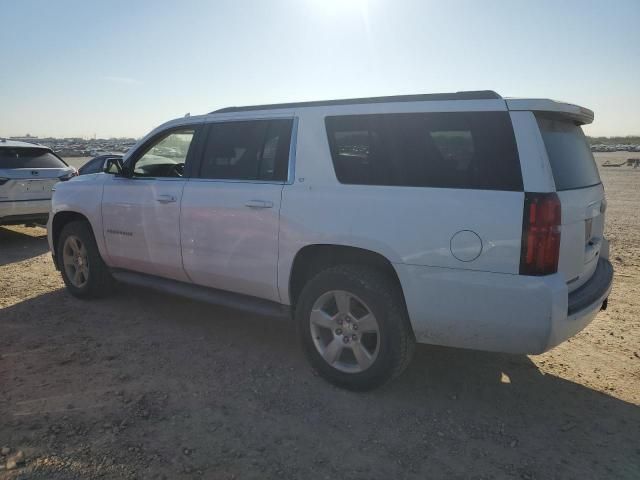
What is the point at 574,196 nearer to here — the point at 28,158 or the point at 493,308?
the point at 493,308

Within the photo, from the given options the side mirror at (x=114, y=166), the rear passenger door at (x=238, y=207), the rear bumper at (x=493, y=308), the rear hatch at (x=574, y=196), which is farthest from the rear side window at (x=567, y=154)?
the side mirror at (x=114, y=166)

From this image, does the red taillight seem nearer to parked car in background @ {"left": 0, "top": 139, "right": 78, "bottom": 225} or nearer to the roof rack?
the roof rack

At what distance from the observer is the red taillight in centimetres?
274

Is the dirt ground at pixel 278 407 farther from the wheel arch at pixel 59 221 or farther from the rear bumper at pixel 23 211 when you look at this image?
the rear bumper at pixel 23 211

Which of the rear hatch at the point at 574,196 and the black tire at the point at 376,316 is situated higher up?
the rear hatch at the point at 574,196

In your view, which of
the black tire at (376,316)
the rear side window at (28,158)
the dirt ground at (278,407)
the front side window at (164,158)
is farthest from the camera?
the rear side window at (28,158)

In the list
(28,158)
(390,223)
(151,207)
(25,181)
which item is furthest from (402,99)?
(28,158)

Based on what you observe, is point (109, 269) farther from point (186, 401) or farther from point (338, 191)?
point (338, 191)

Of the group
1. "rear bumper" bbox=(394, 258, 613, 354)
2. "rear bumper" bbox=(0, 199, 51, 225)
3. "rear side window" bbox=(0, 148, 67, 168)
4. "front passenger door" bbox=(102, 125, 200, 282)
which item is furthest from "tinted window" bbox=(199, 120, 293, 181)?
"rear side window" bbox=(0, 148, 67, 168)

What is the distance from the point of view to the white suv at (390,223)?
2.84 meters

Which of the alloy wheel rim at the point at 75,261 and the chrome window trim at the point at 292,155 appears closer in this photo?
the chrome window trim at the point at 292,155

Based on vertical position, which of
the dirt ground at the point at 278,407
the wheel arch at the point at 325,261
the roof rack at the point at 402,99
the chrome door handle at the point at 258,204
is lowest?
the dirt ground at the point at 278,407

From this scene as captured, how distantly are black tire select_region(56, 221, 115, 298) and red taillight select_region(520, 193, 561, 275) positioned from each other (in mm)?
4148

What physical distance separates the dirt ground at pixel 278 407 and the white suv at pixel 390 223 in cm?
41
